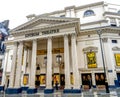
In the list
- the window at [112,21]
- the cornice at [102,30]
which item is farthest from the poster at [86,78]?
the window at [112,21]

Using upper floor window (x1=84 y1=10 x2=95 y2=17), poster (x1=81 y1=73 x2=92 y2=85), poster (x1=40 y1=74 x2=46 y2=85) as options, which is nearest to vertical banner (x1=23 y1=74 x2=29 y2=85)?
poster (x1=40 y1=74 x2=46 y2=85)

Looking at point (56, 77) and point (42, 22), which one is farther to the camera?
point (56, 77)

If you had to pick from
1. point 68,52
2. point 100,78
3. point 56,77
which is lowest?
point 100,78

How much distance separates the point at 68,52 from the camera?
60.0 feet

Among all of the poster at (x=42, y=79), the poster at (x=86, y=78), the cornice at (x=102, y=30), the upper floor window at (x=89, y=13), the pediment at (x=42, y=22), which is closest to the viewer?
the pediment at (x=42, y=22)

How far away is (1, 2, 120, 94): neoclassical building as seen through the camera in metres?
18.2

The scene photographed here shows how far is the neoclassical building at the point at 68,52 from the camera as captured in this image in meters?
18.2

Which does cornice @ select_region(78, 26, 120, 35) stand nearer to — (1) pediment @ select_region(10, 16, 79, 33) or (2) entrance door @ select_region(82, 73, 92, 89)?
(1) pediment @ select_region(10, 16, 79, 33)

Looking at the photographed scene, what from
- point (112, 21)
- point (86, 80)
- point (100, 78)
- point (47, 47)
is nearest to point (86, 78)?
point (86, 80)

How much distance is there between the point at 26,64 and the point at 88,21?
15.6 meters

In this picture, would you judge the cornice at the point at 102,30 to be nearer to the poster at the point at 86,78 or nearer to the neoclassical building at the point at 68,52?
the neoclassical building at the point at 68,52

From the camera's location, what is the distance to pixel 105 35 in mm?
21641

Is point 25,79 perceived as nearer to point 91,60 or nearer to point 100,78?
point 91,60

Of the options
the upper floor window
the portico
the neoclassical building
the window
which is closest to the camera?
the portico
